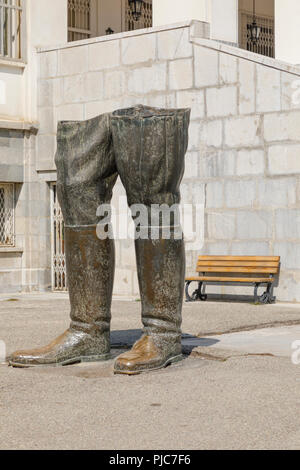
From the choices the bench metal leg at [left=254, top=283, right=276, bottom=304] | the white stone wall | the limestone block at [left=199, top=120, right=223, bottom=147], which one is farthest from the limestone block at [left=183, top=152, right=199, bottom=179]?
the bench metal leg at [left=254, top=283, right=276, bottom=304]

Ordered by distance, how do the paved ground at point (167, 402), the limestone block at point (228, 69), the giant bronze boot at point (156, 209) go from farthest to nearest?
1. the limestone block at point (228, 69)
2. the giant bronze boot at point (156, 209)
3. the paved ground at point (167, 402)

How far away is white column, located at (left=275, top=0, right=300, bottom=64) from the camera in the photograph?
13.3 meters

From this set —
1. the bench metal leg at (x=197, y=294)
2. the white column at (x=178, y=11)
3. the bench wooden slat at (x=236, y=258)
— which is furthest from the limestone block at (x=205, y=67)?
the bench metal leg at (x=197, y=294)

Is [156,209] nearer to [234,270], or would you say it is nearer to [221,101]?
[234,270]

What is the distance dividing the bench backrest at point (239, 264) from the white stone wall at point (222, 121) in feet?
0.45

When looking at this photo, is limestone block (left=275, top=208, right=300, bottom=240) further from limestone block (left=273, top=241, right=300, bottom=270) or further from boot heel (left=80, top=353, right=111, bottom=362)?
boot heel (left=80, top=353, right=111, bottom=362)

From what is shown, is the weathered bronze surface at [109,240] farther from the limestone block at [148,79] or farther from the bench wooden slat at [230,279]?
the limestone block at [148,79]

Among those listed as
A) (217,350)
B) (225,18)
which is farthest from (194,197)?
(217,350)

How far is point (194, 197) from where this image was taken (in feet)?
39.3

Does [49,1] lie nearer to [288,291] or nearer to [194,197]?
[194,197]

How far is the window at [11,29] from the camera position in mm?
13797

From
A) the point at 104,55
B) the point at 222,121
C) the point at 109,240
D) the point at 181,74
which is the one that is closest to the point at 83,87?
the point at 104,55

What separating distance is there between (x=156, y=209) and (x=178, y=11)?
29.3 ft
